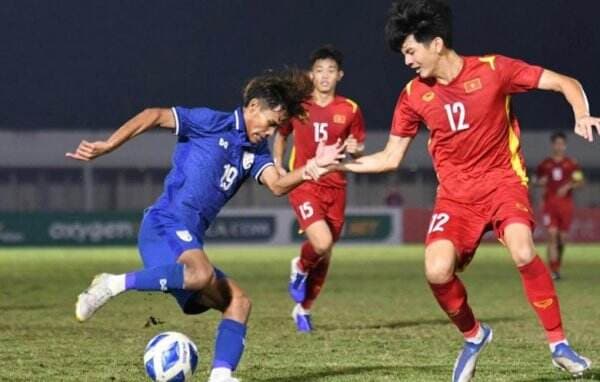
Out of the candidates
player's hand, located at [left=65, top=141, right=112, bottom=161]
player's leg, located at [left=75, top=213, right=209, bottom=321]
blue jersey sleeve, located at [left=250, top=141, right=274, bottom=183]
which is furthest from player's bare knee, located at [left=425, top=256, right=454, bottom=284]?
player's hand, located at [left=65, top=141, right=112, bottom=161]

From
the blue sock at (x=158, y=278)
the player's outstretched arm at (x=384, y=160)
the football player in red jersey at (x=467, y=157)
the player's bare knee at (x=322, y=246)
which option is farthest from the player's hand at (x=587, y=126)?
the player's bare knee at (x=322, y=246)

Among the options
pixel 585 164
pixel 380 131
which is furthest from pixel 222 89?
pixel 585 164

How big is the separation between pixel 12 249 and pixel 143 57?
982 inches

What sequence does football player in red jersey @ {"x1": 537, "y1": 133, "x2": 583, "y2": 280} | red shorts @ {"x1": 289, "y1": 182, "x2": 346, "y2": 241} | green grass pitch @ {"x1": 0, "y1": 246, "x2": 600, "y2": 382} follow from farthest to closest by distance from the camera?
football player in red jersey @ {"x1": 537, "y1": 133, "x2": 583, "y2": 280}, red shorts @ {"x1": 289, "y1": 182, "x2": 346, "y2": 241}, green grass pitch @ {"x1": 0, "y1": 246, "x2": 600, "y2": 382}

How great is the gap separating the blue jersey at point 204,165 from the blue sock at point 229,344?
1.98 ft

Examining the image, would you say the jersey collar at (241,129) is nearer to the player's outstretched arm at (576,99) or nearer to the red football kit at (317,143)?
the player's outstretched arm at (576,99)

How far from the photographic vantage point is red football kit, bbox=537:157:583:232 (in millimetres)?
21406

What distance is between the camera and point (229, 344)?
8.05m

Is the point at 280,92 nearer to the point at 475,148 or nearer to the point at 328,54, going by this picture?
the point at 475,148

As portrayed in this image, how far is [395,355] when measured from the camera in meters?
10.1

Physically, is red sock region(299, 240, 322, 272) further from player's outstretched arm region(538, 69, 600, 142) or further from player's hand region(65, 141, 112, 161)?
player's hand region(65, 141, 112, 161)

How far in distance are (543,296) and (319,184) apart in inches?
186

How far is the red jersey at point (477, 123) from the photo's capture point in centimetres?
849

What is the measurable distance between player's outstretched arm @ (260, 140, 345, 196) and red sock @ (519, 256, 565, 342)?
1387 millimetres
